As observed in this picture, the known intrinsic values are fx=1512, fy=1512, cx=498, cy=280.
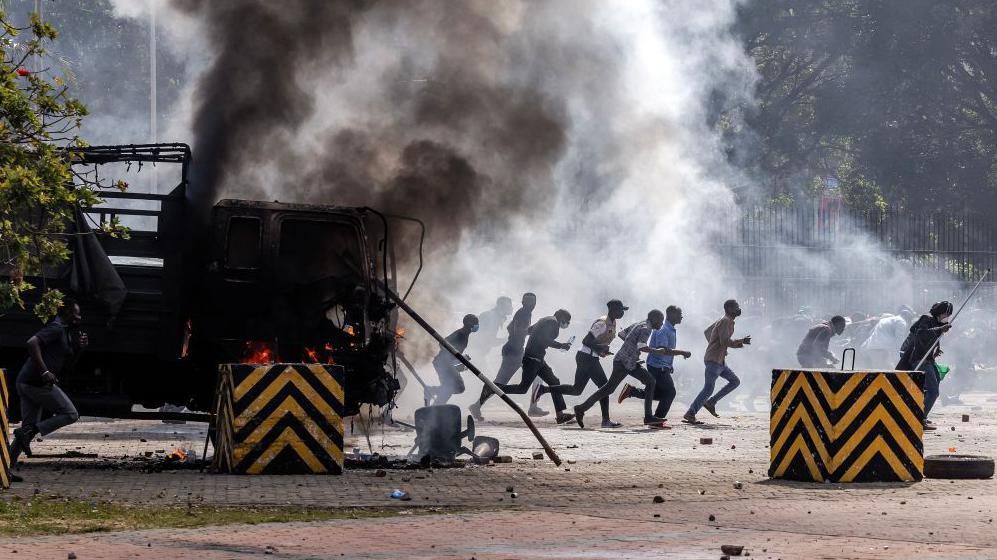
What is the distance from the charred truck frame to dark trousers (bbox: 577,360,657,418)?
4.47 metres

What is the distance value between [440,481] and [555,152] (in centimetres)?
792

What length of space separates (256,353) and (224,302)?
1.64ft

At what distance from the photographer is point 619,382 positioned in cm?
1677

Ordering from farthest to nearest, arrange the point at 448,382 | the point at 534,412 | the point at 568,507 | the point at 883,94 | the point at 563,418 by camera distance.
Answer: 1. the point at 883,94
2. the point at 534,412
3. the point at 563,418
4. the point at 448,382
5. the point at 568,507

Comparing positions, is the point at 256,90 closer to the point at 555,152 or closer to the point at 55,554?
the point at 555,152

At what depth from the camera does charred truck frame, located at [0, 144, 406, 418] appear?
39.2 ft

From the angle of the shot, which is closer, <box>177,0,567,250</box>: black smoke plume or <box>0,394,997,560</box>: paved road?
<box>0,394,997,560</box>: paved road

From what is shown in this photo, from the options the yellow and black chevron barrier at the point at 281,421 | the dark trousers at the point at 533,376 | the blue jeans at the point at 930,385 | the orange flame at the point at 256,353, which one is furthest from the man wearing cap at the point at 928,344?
the yellow and black chevron barrier at the point at 281,421

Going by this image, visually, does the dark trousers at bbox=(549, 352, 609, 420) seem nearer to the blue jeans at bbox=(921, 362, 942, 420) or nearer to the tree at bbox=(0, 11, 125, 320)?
the blue jeans at bbox=(921, 362, 942, 420)

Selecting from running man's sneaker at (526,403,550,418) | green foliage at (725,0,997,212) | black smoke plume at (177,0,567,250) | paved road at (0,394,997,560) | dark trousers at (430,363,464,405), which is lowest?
running man's sneaker at (526,403,550,418)

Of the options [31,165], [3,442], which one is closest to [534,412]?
[3,442]

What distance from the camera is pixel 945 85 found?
3906 centimetres

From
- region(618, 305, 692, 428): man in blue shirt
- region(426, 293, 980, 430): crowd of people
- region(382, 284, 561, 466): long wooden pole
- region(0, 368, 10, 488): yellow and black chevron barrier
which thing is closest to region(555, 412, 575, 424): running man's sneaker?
region(426, 293, 980, 430): crowd of people

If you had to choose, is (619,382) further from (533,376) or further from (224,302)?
(224,302)
